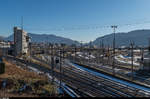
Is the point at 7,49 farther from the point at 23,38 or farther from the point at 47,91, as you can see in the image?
the point at 47,91

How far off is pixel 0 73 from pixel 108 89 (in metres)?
15.0

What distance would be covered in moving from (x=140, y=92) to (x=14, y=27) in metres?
37.8

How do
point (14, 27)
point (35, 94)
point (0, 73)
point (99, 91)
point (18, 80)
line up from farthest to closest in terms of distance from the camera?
point (14, 27)
point (0, 73)
point (18, 80)
point (99, 91)
point (35, 94)

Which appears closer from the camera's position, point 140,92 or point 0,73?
point 140,92

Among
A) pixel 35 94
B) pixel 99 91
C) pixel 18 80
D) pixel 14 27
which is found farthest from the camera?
pixel 14 27

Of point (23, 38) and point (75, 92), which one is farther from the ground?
point (23, 38)

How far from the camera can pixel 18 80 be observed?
15008 mm

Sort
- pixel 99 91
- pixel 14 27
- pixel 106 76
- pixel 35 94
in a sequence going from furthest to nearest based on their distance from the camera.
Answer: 1. pixel 14 27
2. pixel 106 76
3. pixel 99 91
4. pixel 35 94

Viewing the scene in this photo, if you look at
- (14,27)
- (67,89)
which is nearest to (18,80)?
(67,89)

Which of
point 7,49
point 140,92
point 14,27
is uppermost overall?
point 14,27

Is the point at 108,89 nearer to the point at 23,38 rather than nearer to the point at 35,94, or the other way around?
the point at 35,94

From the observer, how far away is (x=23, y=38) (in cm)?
4122

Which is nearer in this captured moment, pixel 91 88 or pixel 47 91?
pixel 47 91

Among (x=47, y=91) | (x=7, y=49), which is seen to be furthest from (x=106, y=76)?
(x=7, y=49)
